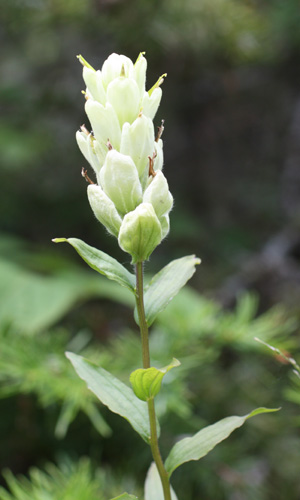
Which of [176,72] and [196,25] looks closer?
[196,25]

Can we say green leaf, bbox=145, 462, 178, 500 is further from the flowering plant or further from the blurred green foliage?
the blurred green foliage

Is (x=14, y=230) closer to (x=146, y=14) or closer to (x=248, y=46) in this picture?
(x=146, y=14)

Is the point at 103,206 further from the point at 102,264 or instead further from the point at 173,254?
the point at 173,254

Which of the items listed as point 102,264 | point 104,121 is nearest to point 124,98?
point 104,121

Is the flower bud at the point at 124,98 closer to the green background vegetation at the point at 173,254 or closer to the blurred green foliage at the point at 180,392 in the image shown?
the green background vegetation at the point at 173,254

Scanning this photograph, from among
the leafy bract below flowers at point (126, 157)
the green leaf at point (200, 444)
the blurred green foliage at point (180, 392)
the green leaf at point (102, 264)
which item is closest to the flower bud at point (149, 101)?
the leafy bract below flowers at point (126, 157)

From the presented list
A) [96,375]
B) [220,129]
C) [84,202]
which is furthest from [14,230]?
[96,375]
